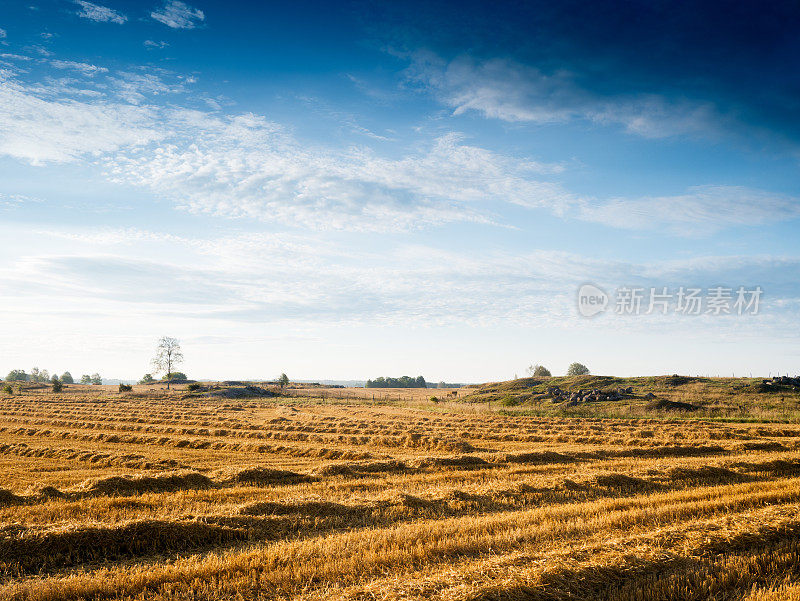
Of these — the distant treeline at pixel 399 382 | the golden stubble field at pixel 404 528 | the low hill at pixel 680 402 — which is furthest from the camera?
the distant treeline at pixel 399 382

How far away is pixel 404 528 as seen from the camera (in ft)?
33.9

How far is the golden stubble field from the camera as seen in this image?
24.2 ft

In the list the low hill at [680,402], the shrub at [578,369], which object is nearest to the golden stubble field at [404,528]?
the low hill at [680,402]

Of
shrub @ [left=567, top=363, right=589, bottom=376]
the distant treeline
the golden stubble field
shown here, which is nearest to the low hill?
the golden stubble field

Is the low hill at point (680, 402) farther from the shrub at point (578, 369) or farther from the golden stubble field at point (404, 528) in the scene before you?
the shrub at point (578, 369)

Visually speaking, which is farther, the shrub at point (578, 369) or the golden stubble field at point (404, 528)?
the shrub at point (578, 369)

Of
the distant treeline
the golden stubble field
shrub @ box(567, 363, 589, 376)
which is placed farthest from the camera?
the distant treeline

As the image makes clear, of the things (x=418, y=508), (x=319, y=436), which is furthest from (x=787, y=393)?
(x=418, y=508)

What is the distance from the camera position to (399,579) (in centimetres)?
748

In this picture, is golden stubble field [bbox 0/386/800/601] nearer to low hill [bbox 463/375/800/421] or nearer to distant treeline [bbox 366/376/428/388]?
low hill [bbox 463/375/800/421]

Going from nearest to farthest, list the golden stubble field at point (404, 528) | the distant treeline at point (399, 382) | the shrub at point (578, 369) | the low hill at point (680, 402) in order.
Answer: the golden stubble field at point (404, 528), the low hill at point (680, 402), the shrub at point (578, 369), the distant treeline at point (399, 382)

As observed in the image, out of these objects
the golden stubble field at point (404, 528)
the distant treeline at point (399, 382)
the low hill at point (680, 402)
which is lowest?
the distant treeline at point (399, 382)

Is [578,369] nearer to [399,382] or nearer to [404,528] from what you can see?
[399,382]

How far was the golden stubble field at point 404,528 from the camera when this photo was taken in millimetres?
7371
